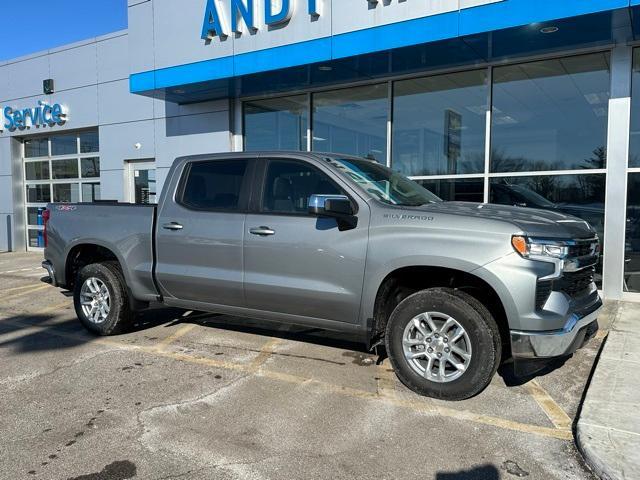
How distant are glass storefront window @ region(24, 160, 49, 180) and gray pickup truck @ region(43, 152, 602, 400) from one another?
36.7 feet

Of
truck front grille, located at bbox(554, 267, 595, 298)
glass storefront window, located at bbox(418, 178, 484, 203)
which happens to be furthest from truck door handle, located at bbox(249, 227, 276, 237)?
glass storefront window, located at bbox(418, 178, 484, 203)

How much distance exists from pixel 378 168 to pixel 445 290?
177 cm

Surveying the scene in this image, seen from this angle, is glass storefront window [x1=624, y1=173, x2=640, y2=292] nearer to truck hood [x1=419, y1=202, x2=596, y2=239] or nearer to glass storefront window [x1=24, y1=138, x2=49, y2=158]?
truck hood [x1=419, y1=202, x2=596, y2=239]

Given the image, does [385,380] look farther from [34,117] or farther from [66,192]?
[34,117]

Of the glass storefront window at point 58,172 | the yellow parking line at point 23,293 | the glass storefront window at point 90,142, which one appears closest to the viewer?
the yellow parking line at point 23,293

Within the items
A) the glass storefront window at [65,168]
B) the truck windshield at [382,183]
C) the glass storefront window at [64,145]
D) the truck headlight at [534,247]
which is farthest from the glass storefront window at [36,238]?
the truck headlight at [534,247]

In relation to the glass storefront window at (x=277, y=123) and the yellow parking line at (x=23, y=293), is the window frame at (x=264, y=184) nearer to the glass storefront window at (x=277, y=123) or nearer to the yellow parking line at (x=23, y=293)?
the yellow parking line at (x=23, y=293)

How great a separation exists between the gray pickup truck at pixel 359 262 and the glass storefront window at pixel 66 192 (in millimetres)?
10007

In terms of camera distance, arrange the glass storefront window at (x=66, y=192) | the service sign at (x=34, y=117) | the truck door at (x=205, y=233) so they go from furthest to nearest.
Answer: the glass storefront window at (x=66, y=192) → the service sign at (x=34, y=117) → the truck door at (x=205, y=233)

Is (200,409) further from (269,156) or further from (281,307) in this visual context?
(269,156)

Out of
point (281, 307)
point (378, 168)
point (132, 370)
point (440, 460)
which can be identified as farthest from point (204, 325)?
point (440, 460)

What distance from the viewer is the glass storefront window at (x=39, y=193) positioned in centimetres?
1569

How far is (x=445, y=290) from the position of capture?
13.7 ft

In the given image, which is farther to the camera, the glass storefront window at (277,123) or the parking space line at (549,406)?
the glass storefront window at (277,123)
